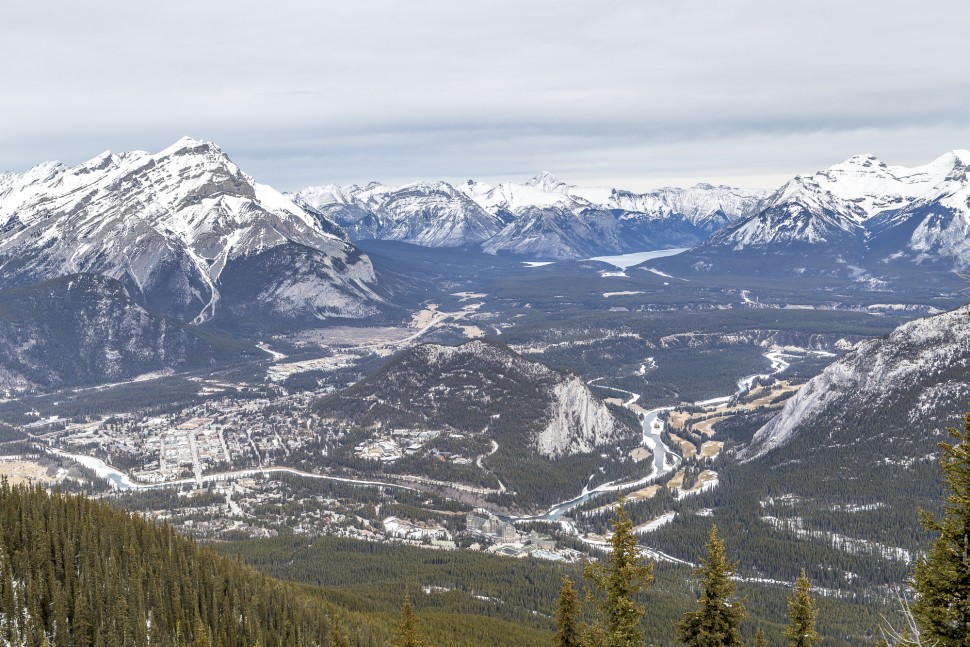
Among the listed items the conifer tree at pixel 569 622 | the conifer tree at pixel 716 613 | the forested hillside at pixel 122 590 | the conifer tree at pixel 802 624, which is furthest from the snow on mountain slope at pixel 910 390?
the conifer tree at pixel 716 613

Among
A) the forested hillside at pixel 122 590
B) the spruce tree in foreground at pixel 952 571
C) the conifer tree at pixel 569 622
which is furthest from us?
the forested hillside at pixel 122 590

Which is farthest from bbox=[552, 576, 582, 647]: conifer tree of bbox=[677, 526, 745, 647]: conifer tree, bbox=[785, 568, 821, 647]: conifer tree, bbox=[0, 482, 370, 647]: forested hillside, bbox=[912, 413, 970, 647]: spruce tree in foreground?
bbox=[0, 482, 370, 647]: forested hillside

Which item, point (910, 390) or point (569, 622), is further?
point (910, 390)

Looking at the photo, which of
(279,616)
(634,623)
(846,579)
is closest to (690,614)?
(634,623)

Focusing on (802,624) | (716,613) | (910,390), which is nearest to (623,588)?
(716,613)

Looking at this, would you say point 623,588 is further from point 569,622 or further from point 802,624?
point 802,624

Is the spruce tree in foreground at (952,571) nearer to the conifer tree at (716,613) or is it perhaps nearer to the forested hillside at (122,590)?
the conifer tree at (716,613)

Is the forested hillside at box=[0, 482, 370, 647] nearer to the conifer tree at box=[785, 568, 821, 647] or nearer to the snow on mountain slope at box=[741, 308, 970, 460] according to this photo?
the conifer tree at box=[785, 568, 821, 647]

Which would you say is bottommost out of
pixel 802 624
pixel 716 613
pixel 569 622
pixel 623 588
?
A: pixel 569 622

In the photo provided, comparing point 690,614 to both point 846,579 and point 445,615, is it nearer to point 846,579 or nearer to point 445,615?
point 445,615
